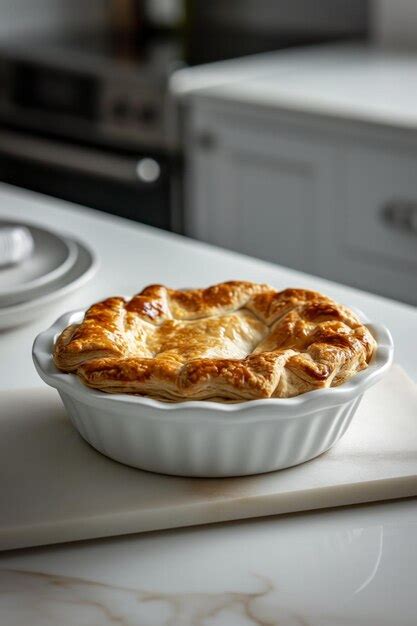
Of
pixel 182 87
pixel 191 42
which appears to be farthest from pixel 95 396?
pixel 191 42

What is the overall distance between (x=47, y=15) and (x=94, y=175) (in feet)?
3.09

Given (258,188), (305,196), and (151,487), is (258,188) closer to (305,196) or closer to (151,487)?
(305,196)

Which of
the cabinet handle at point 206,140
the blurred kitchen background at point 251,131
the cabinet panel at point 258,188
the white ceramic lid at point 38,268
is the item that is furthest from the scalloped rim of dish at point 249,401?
the cabinet handle at point 206,140

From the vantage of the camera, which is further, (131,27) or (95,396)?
(131,27)

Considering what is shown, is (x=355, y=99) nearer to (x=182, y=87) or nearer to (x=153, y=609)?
(x=182, y=87)

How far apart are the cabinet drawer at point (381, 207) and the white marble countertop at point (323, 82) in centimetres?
9

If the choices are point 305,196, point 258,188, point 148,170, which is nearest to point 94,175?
point 148,170

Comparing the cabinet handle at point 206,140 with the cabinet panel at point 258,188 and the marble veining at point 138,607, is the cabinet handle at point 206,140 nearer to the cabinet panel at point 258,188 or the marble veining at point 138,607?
the cabinet panel at point 258,188

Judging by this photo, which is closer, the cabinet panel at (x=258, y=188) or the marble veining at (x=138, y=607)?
the marble veining at (x=138, y=607)

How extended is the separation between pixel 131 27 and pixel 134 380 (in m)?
2.55

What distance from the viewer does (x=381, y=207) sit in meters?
1.99

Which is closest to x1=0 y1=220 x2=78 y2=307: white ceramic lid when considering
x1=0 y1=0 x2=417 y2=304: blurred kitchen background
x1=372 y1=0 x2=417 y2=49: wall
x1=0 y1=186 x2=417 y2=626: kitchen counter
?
x1=0 y1=186 x2=417 y2=626: kitchen counter

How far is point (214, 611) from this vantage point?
1.97 ft

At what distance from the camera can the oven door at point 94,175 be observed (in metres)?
2.32
